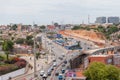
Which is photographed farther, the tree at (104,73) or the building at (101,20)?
the building at (101,20)

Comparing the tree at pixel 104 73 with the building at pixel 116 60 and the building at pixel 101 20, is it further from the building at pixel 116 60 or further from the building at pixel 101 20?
the building at pixel 101 20

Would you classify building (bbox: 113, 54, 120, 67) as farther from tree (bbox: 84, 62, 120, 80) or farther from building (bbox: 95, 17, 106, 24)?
building (bbox: 95, 17, 106, 24)

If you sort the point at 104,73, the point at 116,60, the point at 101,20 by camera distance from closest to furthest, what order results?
the point at 104,73, the point at 116,60, the point at 101,20

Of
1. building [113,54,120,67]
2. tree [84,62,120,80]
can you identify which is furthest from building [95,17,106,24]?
tree [84,62,120,80]

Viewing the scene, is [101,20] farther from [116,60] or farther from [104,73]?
[104,73]

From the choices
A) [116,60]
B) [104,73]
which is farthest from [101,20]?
[104,73]

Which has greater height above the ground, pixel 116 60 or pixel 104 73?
pixel 104 73

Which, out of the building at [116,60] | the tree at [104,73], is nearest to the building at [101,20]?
the building at [116,60]

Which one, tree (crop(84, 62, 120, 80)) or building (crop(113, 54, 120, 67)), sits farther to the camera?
building (crop(113, 54, 120, 67))

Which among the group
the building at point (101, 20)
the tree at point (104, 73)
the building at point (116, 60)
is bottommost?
the building at point (116, 60)

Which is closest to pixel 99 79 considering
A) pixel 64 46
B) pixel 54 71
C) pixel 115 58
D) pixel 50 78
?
pixel 50 78

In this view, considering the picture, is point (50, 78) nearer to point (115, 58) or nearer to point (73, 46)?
point (115, 58)
